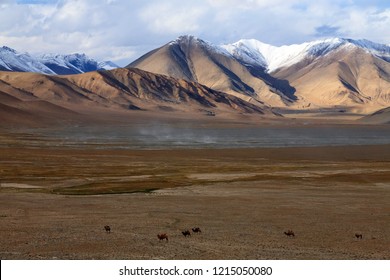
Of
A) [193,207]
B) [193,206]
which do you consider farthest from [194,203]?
[193,207]

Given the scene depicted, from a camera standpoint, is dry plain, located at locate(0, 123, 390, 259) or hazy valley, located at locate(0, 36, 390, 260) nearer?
dry plain, located at locate(0, 123, 390, 259)

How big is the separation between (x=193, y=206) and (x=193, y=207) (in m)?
0.50

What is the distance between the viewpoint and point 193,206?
37.2 metres

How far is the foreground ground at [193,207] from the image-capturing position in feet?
76.9

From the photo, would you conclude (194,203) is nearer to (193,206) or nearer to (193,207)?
(193,206)

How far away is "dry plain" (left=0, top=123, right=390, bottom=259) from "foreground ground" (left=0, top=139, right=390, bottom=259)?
6 centimetres

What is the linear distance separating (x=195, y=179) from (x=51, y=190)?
13.1m

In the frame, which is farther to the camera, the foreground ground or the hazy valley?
the hazy valley

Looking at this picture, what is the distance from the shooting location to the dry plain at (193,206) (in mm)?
23438

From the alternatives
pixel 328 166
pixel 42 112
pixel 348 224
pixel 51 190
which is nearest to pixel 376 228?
pixel 348 224

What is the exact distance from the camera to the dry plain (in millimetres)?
23438

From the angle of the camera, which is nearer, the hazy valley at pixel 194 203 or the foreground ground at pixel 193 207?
the foreground ground at pixel 193 207

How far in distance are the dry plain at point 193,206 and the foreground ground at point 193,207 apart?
6 centimetres

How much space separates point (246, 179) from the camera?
54.9 meters
